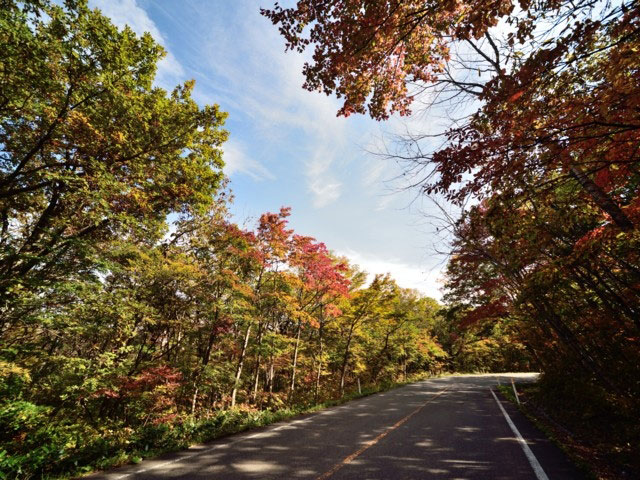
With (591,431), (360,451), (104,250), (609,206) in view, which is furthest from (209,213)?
(591,431)

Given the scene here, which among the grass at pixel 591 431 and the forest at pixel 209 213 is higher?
the forest at pixel 209 213

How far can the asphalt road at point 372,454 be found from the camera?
4320 mm

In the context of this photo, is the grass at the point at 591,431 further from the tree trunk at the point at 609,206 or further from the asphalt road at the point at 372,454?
the tree trunk at the point at 609,206

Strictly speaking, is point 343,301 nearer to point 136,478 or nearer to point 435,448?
point 435,448

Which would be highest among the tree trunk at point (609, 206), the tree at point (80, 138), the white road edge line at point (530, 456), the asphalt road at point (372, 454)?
the tree at point (80, 138)

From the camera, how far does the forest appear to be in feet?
11.0

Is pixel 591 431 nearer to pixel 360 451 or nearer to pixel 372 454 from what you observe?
pixel 372 454

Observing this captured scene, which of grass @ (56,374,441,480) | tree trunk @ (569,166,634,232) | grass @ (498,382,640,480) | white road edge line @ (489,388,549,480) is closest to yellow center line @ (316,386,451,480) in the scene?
white road edge line @ (489,388,549,480)

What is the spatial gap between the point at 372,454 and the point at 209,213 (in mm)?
10619

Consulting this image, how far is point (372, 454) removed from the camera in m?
5.20

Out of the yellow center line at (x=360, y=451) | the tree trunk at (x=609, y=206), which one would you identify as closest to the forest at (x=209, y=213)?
the tree trunk at (x=609, y=206)

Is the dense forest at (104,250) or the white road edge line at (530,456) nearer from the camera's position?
the white road edge line at (530,456)

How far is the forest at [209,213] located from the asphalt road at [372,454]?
1107 millimetres

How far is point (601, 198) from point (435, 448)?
5673mm
